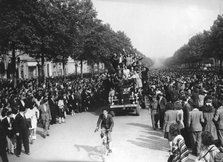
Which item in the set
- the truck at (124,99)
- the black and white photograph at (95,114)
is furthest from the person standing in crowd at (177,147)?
the truck at (124,99)

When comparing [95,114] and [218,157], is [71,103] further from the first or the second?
[218,157]

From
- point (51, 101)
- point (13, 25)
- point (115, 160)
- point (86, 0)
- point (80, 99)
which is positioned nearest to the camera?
point (115, 160)

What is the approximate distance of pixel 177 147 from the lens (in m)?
6.80

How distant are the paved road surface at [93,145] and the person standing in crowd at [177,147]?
291 centimetres

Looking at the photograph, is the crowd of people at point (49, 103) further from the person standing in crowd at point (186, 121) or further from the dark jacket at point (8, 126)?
the person standing in crowd at point (186, 121)

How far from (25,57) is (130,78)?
44.9 m

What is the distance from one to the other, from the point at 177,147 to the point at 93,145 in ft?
17.6

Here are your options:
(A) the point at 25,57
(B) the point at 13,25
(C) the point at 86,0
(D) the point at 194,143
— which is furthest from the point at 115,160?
(A) the point at 25,57

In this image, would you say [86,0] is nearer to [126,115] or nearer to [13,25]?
[13,25]

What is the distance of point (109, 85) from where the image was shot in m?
20.1

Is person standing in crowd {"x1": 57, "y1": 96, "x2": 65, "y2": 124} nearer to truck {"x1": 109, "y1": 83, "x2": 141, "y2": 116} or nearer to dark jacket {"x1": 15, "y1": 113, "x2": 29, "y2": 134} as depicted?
truck {"x1": 109, "y1": 83, "x2": 141, "y2": 116}

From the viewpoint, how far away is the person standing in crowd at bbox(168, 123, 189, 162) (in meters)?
6.69

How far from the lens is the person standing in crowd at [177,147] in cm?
669

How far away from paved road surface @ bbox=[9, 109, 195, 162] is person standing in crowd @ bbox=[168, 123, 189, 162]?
291cm
